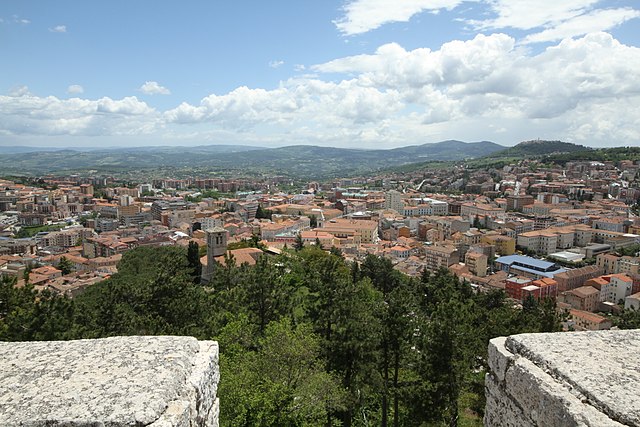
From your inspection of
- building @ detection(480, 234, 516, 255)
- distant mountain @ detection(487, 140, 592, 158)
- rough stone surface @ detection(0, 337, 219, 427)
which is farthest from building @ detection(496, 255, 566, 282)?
distant mountain @ detection(487, 140, 592, 158)

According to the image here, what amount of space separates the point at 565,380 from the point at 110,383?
9.40 feet

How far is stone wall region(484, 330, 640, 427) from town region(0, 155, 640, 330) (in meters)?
26.4

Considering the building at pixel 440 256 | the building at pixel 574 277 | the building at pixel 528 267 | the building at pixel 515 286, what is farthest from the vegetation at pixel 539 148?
the building at pixel 515 286

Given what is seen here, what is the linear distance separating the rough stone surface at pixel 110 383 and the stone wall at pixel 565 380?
2.14 metres

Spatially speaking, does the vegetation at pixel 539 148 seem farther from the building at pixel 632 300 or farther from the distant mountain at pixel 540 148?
the building at pixel 632 300

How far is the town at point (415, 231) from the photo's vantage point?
44.3 m

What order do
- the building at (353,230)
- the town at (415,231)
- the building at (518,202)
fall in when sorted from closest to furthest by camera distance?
the town at (415,231)
the building at (353,230)
the building at (518,202)

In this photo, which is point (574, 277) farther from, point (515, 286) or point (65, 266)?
point (65, 266)

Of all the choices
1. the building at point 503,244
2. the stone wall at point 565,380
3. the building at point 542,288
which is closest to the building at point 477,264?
the building at point 542,288

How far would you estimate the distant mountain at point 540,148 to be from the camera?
16438 cm

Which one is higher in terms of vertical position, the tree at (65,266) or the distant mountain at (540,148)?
the distant mountain at (540,148)

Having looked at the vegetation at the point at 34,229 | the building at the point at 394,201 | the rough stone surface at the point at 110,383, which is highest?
the rough stone surface at the point at 110,383

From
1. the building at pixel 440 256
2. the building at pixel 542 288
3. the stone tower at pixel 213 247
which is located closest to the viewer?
the stone tower at pixel 213 247

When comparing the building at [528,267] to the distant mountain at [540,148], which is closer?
the building at [528,267]
